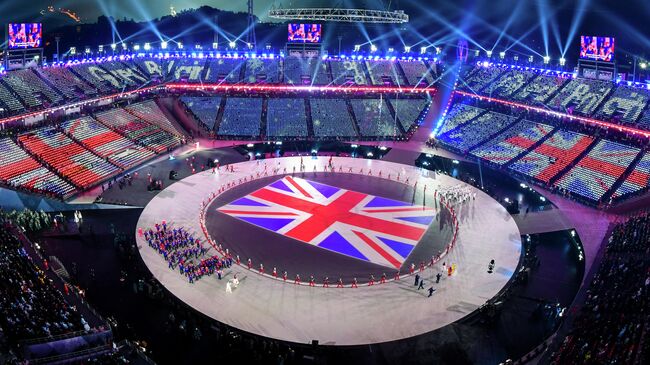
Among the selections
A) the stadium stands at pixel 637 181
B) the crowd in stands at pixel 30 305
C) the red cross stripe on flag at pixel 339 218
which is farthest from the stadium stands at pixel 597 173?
the crowd in stands at pixel 30 305

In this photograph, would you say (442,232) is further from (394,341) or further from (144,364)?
(144,364)

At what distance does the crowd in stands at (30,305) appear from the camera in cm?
2052

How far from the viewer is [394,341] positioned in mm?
24938

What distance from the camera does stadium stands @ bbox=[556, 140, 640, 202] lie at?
147 ft

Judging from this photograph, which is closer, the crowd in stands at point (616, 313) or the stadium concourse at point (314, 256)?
the crowd in stands at point (616, 313)

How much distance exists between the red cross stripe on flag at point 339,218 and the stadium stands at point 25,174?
1495 cm

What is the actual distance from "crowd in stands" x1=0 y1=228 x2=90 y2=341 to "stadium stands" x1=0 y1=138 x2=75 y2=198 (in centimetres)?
1451

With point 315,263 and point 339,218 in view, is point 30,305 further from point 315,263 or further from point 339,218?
point 339,218

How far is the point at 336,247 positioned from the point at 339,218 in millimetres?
5140

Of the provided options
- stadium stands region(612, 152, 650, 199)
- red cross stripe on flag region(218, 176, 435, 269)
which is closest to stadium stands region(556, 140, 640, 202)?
stadium stands region(612, 152, 650, 199)

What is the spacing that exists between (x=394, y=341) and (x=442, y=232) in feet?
48.3

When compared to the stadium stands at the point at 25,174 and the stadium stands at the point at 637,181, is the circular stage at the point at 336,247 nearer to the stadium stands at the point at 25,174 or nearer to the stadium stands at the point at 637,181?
the stadium stands at the point at 25,174

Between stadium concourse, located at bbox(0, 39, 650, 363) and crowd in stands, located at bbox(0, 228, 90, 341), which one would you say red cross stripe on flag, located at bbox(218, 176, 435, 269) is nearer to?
stadium concourse, located at bbox(0, 39, 650, 363)

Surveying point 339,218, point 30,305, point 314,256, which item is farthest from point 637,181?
point 30,305
